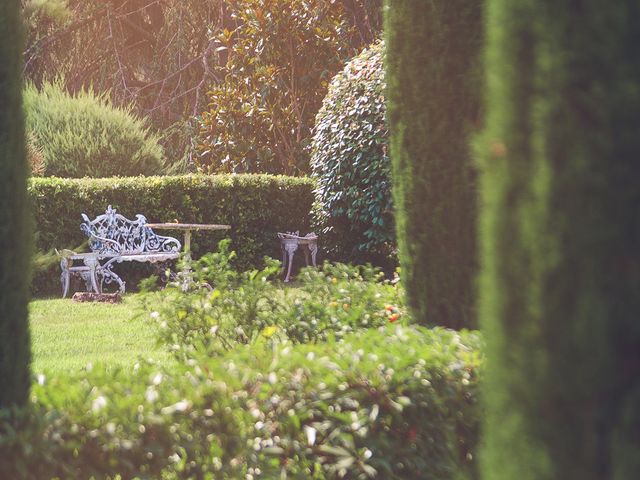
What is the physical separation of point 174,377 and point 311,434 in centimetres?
62

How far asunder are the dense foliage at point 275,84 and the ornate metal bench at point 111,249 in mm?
5646

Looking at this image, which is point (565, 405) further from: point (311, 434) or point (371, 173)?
point (371, 173)

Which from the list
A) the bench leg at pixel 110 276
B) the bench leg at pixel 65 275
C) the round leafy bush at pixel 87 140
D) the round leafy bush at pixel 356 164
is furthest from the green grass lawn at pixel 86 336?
the round leafy bush at pixel 87 140

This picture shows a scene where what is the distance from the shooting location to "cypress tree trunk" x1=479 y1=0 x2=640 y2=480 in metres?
1.71

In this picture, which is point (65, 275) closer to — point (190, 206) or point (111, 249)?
point (111, 249)

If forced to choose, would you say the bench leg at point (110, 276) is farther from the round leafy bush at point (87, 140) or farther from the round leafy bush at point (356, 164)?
the round leafy bush at point (87, 140)

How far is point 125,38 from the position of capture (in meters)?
26.1

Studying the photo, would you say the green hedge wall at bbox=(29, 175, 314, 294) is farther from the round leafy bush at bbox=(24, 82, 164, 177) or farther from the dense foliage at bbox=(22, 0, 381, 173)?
the round leafy bush at bbox=(24, 82, 164, 177)

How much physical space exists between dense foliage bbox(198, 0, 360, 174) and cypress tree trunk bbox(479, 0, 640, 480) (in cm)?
1658

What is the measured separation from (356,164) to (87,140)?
899 cm

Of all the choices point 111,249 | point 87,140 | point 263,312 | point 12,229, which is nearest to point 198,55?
point 87,140

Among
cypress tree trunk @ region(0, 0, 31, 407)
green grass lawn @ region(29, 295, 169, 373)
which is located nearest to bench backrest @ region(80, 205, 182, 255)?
green grass lawn @ region(29, 295, 169, 373)

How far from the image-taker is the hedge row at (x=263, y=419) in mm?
2996

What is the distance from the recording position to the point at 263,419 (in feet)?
10.4
